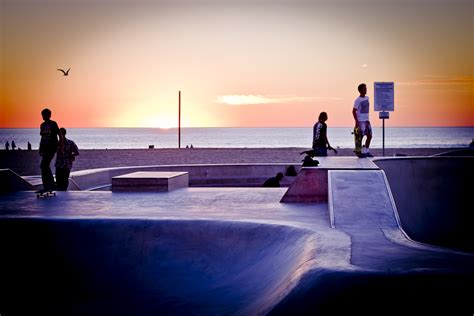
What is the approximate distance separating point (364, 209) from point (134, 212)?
3.38 meters

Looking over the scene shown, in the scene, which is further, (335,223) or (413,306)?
(335,223)

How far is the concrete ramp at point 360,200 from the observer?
6238 mm

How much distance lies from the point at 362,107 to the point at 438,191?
2626mm

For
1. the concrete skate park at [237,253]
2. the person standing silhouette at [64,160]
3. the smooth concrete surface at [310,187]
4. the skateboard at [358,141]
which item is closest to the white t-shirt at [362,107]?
the skateboard at [358,141]

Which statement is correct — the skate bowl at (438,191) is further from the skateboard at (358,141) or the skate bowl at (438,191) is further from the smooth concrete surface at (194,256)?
the smooth concrete surface at (194,256)

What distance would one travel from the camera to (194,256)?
263 inches

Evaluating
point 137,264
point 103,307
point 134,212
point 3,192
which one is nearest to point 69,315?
point 103,307

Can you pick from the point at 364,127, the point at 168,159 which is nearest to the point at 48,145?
the point at 364,127

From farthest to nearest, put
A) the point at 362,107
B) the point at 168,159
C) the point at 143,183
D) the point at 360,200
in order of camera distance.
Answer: the point at 168,159 < the point at 362,107 < the point at 143,183 < the point at 360,200

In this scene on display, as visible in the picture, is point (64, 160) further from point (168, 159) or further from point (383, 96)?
point (168, 159)

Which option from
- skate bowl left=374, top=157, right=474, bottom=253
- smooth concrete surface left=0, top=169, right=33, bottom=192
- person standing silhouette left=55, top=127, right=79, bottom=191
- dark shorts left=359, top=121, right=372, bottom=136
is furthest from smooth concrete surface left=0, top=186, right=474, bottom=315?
dark shorts left=359, top=121, right=372, bottom=136

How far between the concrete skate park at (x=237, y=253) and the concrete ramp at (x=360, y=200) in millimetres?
22

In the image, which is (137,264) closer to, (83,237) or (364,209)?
(83,237)

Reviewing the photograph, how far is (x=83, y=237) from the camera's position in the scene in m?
7.07
